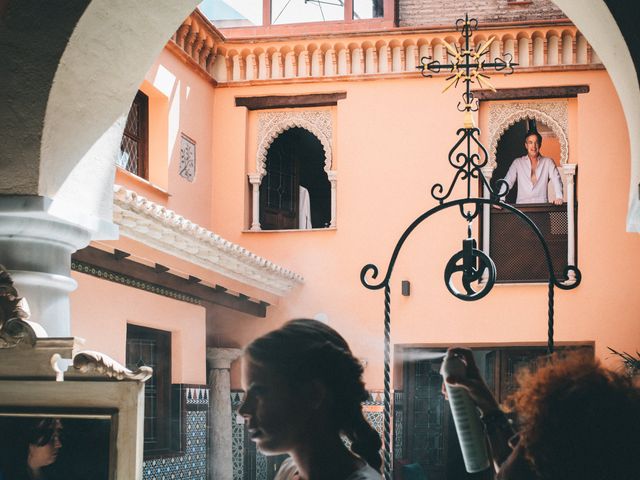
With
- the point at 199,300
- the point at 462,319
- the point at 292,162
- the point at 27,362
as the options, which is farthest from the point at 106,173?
the point at 292,162

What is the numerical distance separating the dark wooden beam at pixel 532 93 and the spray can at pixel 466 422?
9.79m

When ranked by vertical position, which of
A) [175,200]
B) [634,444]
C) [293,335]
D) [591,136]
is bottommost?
[634,444]

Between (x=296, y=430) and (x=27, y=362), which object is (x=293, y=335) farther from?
(x=27, y=362)

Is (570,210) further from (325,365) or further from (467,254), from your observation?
(325,365)

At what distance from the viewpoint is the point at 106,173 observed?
324 centimetres

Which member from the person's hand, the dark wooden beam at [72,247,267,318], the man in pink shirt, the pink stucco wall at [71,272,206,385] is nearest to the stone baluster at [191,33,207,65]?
A: the dark wooden beam at [72,247,267,318]

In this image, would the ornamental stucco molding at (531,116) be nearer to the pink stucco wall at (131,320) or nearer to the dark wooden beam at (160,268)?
the pink stucco wall at (131,320)

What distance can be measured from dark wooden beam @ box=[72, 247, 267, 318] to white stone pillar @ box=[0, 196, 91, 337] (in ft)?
16.5

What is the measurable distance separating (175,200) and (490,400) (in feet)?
29.4

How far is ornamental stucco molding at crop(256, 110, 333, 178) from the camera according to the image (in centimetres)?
1209

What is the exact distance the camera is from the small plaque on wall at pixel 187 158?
440 inches

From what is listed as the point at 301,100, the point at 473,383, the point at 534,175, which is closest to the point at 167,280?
the point at 301,100

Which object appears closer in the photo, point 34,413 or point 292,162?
point 34,413

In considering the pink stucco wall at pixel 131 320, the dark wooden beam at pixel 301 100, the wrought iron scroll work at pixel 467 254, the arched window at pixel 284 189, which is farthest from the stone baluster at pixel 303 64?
the wrought iron scroll work at pixel 467 254
